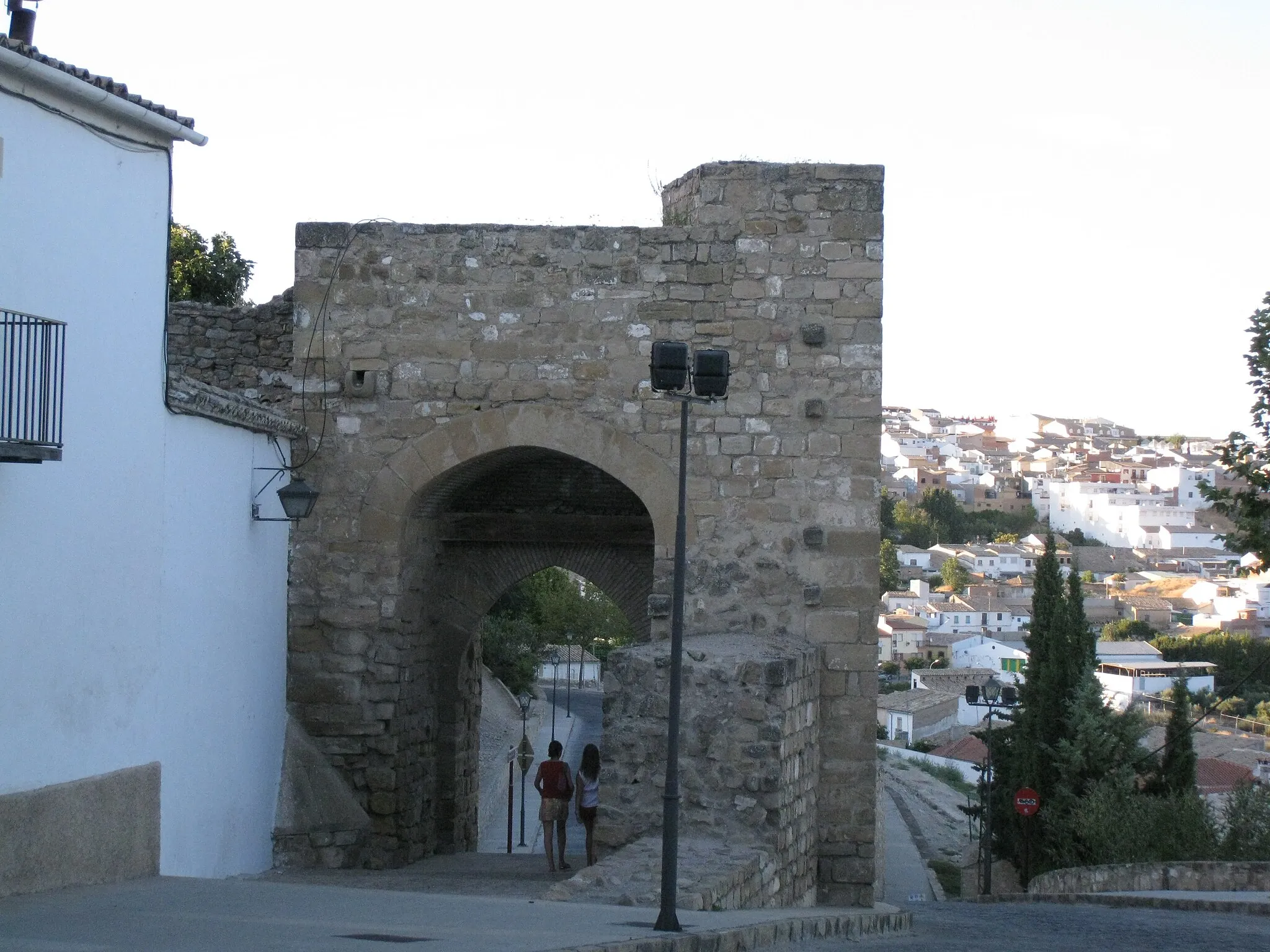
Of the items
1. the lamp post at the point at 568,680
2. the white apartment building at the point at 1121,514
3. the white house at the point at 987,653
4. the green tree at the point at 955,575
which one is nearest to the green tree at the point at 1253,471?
the lamp post at the point at 568,680

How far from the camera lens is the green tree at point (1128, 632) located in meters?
77.8

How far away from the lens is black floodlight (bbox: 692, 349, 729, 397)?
7.48 meters

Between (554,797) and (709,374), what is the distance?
4443 mm

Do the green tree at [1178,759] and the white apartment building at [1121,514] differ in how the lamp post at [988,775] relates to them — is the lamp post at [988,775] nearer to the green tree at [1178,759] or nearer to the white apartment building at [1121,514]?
the green tree at [1178,759]

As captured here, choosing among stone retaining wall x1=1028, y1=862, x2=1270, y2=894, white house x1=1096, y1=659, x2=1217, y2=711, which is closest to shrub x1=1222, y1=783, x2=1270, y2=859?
stone retaining wall x1=1028, y1=862, x2=1270, y2=894

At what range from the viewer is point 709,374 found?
7512 millimetres

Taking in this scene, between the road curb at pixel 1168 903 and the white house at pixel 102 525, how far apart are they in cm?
624

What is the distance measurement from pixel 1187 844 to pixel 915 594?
261ft

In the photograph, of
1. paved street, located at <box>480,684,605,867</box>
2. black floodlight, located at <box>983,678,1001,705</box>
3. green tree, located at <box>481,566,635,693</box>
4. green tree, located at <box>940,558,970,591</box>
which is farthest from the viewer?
green tree, located at <box>940,558,970,591</box>

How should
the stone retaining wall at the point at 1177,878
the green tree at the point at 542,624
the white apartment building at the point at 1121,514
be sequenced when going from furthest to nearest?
the white apartment building at the point at 1121,514
the green tree at the point at 542,624
the stone retaining wall at the point at 1177,878

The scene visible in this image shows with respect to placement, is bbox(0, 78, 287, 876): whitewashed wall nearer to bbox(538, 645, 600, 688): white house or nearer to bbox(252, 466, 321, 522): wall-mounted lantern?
bbox(252, 466, 321, 522): wall-mounted lantern

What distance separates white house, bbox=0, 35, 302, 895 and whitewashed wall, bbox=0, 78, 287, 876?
1cm

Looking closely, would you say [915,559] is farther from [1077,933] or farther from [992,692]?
[1077,933]

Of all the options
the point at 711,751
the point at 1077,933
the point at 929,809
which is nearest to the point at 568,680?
the point at 929,809
